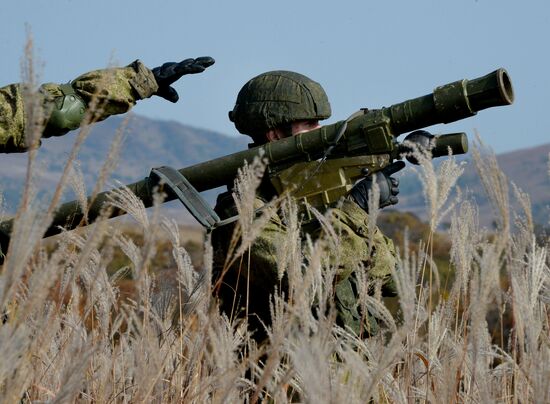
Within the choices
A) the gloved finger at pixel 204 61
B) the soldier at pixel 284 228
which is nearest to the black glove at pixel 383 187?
the soldier at pixel 284 228

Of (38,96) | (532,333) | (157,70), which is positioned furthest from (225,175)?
(38,96)

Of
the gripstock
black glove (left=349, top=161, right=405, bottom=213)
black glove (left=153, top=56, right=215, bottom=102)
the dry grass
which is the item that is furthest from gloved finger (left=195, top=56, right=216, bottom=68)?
the dry grass

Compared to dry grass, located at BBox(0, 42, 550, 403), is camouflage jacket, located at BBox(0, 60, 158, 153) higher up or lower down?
higher up

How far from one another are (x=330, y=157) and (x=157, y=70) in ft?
3.03

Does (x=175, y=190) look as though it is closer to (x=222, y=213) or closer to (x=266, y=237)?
(x=222, y=213)

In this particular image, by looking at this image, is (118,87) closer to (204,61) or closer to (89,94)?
(89,94)

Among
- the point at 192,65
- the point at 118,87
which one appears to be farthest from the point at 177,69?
the point at 118,87

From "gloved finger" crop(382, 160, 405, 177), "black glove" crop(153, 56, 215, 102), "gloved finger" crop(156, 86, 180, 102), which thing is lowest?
"gloved finger" crop(382, 160, 405, 177)

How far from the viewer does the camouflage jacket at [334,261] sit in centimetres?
369

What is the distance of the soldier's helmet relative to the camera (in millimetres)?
4383

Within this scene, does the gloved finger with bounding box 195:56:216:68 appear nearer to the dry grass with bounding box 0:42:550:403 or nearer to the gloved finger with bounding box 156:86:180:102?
the gloved finger with bounding box 156:86:180:102

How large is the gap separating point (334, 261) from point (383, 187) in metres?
0.59

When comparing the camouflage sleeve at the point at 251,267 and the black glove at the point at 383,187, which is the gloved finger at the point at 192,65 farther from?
the black glove at the point at 383,187

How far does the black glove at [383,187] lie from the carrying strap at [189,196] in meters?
0.57
